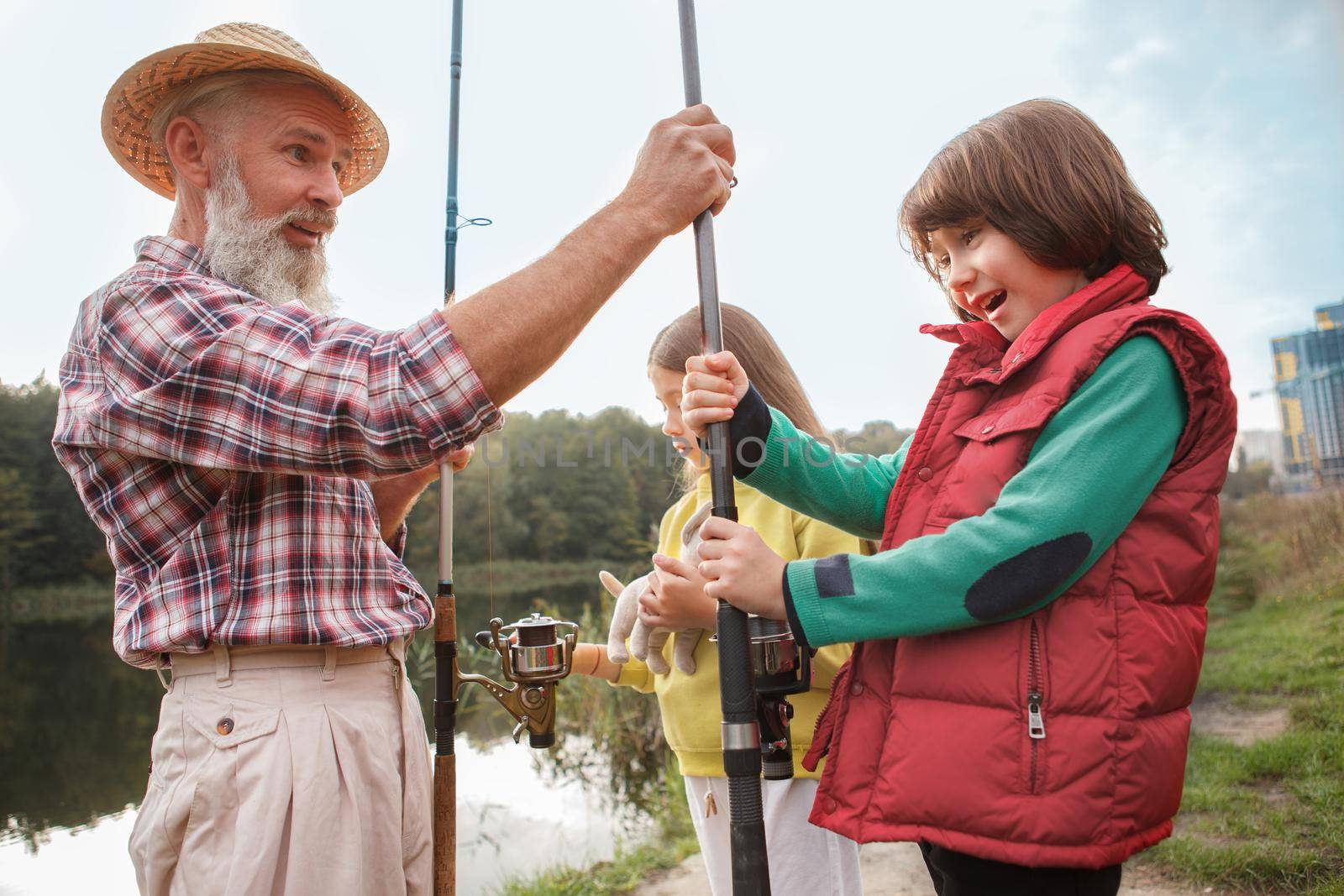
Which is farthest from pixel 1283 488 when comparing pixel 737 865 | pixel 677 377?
pixel 737 865

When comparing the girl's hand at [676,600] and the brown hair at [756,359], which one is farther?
the brown hair at [756,359]

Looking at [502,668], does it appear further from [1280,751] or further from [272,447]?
[1280,751]

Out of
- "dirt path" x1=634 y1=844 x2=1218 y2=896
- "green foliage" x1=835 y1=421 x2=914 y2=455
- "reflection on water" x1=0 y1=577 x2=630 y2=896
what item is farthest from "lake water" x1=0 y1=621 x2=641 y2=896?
"green foliage" x1=835 y1=421 x2=914 y2=455

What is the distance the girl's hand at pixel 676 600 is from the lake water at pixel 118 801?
3.43 m

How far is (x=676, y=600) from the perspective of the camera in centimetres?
182

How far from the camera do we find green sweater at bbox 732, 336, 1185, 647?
46.7 inches

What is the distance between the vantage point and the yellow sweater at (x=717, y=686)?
2.00 meters

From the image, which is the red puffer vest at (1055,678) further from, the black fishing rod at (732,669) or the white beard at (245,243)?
the white beard at (245,243)

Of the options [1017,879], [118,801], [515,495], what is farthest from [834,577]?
[515,495]

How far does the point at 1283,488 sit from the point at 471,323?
14831 millimetres

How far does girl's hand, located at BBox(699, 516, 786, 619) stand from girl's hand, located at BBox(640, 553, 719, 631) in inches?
11.7

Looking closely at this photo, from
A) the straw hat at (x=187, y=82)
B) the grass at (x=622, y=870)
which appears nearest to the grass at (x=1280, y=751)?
the grass at (x=622, y=870)

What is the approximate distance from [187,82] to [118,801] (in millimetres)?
7929

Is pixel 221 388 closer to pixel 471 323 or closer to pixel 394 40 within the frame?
pixel 471 323
